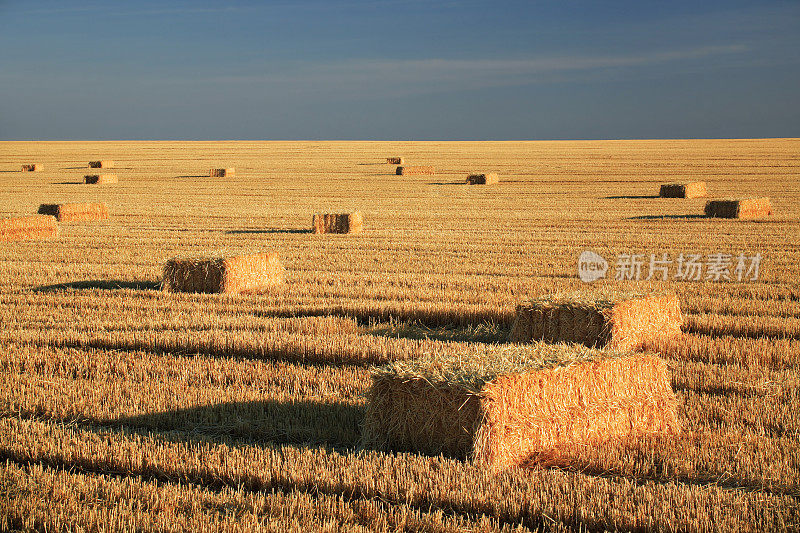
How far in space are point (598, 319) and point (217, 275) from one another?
20.3 ft

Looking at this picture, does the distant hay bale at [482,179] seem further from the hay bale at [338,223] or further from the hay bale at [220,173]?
the hay bale at [338,223]

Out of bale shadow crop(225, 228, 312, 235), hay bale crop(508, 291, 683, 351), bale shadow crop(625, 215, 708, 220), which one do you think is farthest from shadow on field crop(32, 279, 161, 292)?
bale shadow crop(625, 215, 708, 220)

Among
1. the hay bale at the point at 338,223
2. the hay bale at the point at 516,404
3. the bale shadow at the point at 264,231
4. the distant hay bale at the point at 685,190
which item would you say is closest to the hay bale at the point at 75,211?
the bale shadow at the point at 264,231

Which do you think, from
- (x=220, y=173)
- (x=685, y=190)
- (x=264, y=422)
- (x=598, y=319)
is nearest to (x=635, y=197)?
(x=685, y=190)

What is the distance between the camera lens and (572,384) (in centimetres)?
591

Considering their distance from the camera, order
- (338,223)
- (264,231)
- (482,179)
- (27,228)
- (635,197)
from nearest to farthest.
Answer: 1. (27,228)
2. (338,223)
3. (264,231)
4. (635,197)
5. (482,179)

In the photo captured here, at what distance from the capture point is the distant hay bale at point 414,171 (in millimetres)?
45031

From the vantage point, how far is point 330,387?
7.46 metres

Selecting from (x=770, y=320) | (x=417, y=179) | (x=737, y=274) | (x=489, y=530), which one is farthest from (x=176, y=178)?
(x=489, y=530)

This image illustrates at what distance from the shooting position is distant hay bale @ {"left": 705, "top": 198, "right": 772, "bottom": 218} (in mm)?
22766

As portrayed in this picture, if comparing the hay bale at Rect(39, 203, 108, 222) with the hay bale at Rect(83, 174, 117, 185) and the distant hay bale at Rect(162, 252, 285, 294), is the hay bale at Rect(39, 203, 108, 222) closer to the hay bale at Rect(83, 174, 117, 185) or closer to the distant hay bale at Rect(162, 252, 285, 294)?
the distant hay bale at Rect(162, 252, 285, 294)

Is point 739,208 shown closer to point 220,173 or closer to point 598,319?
point 598,319

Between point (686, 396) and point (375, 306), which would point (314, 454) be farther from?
point (375, 306)

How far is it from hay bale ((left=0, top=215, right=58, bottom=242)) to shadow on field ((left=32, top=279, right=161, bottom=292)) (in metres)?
7.09
